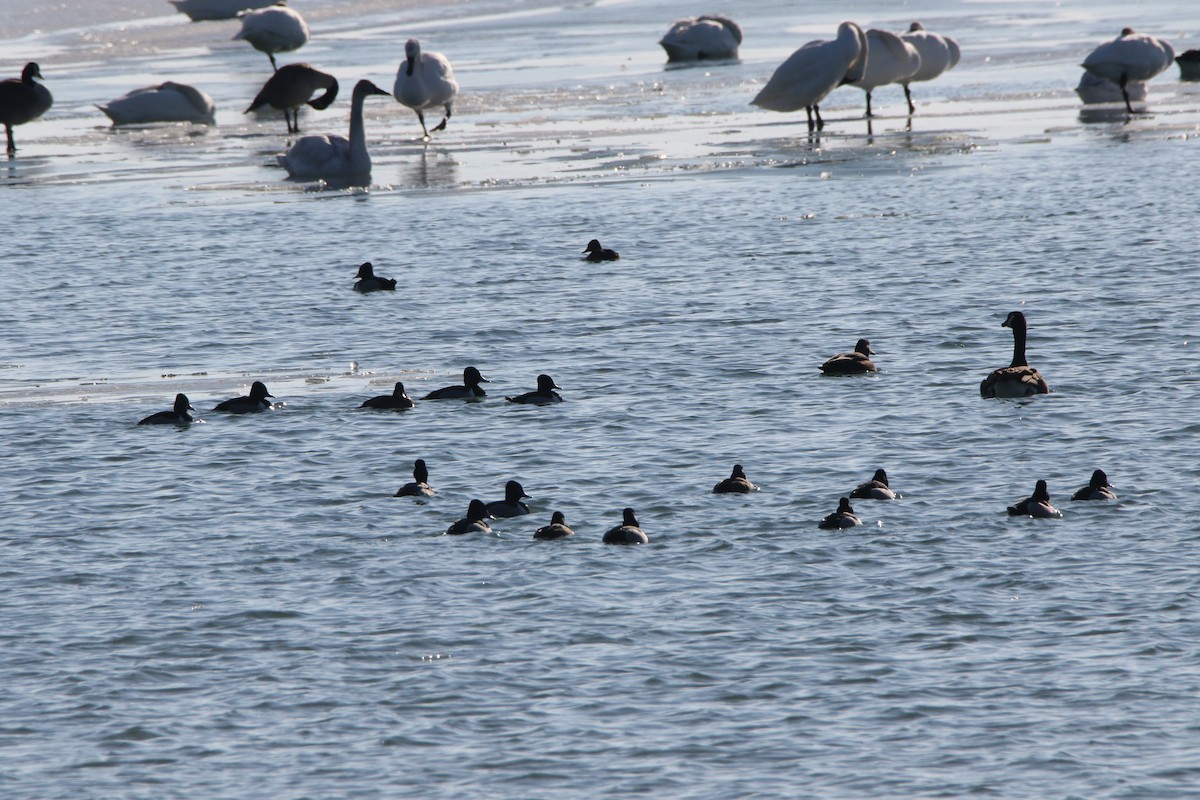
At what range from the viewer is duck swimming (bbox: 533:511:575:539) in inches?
546

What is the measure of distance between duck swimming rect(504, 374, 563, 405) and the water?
0.23 metres

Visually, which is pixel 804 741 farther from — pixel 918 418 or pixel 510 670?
pixel 918 418

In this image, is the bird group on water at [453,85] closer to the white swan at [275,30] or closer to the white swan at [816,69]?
the white swan at [816,69]

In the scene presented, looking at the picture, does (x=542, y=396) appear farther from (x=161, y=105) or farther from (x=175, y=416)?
(x=161, y=105)

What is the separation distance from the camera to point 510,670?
11.6m

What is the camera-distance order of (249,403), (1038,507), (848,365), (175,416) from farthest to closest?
(848,365)
(249,403)
(175,416)
(1038,507)

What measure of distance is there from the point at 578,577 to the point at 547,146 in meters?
24.7

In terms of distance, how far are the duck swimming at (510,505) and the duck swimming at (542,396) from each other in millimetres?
3539

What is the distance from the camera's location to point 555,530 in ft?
45.4

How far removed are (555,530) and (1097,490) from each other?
14.1 ft

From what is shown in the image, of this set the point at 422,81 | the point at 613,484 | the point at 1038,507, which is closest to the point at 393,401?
the point at 613,484

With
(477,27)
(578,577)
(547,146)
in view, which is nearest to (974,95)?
(547,146)

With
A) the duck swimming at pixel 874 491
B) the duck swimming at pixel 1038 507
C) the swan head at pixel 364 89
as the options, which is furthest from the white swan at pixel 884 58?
the duck swimming at pixel 1038 507

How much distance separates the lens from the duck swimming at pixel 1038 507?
13.9m
